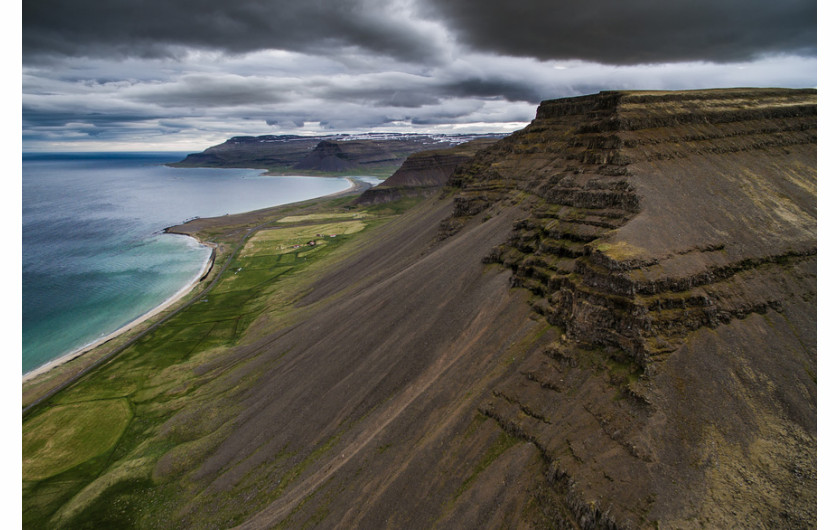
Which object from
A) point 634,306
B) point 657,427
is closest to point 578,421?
point 657,427

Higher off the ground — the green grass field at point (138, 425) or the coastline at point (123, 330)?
the coastline at point (123, 330)

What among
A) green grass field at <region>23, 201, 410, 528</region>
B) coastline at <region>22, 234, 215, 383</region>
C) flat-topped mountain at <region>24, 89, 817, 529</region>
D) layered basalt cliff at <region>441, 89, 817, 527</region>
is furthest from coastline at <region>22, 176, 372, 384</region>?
layered basalt cliff at <region>441, 89, 817, 527</region>

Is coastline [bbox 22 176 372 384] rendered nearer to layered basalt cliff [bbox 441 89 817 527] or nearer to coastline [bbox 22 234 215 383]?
coastline [bbox 22 234 215 383]

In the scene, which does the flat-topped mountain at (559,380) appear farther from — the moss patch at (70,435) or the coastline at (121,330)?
the coastline at (121,330)

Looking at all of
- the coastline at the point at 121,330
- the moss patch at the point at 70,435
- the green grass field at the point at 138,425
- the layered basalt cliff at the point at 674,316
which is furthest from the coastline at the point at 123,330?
the layered basalt cliff at the point at 674,316

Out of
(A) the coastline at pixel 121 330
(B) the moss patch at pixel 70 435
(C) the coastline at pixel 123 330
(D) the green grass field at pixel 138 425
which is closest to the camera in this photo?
(D) the green grass field at pixel 138 425

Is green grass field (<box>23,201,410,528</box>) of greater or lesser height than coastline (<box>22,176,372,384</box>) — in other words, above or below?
below

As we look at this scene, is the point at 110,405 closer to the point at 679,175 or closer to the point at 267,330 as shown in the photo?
the point at 267,330
